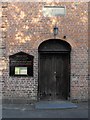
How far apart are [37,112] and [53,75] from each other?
2968 millimetres

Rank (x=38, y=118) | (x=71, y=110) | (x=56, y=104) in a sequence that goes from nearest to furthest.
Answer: (x=38, y=118)
(x=71, y=110)
(x=56, y=104)

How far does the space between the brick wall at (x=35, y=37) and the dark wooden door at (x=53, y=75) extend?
0.54m

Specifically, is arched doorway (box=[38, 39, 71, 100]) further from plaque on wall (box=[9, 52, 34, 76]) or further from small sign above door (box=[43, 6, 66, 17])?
small sign above door (box=[43, 6, 66, 17])

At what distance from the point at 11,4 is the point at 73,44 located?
337 centimetres

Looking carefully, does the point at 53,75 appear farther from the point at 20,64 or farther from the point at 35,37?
the point at 35,37

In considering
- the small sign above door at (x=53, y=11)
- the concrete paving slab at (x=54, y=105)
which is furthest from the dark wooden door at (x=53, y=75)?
the small sign above door at (x=53, y=11)

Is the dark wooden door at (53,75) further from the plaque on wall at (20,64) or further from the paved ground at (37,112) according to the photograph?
the paved ground at (37,112)

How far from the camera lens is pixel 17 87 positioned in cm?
1480

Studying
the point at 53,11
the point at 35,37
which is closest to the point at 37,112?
the point at 35,37

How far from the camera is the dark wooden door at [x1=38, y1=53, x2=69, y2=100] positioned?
1538 cm

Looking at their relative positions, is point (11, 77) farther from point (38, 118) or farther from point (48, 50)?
point (38, 118)

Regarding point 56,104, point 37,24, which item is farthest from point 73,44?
point 56,104

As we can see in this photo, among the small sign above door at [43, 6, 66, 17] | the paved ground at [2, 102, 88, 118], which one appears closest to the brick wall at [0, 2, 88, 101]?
the small sign above door at [43, 6, 66, 17]

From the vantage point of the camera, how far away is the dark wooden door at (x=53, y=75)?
606 inches
